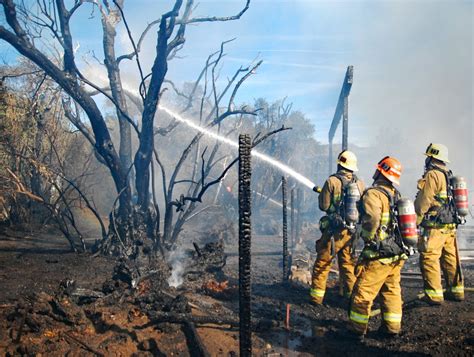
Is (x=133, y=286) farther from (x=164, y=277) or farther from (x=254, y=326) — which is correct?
(x=254, y=326)

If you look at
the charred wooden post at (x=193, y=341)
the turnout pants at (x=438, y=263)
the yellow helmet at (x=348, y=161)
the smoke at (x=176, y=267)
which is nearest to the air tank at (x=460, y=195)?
the turnout pants at (x=438, y=263)

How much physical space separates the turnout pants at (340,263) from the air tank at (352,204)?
0.39 meters

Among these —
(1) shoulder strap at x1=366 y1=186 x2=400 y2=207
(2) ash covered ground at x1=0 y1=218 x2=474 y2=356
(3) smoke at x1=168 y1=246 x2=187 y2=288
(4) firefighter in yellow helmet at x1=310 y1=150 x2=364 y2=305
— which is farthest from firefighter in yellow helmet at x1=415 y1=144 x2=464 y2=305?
(3) smoke at x1=168 y1=246 x2=187 y2=288

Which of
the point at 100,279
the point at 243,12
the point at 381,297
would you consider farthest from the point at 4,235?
the point at 381,297

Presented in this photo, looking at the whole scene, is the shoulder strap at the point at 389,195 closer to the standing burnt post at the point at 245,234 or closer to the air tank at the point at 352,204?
the air tank at the point at 352,204

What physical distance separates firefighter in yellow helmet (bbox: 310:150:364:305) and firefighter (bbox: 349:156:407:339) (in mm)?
1000

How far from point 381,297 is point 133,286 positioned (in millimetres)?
3524

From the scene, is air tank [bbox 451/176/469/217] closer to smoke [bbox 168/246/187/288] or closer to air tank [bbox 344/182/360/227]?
air tank [bbox 344/182/360/227]

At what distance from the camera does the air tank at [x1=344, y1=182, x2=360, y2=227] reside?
504cm

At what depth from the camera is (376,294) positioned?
4.15m

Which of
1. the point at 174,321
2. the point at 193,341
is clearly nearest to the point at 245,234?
the point at 193,341

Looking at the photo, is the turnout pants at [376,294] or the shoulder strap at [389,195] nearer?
the turnout pants at [376,294]

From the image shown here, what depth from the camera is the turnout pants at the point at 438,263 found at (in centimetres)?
510

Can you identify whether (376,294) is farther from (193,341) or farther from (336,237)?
(193,341)
